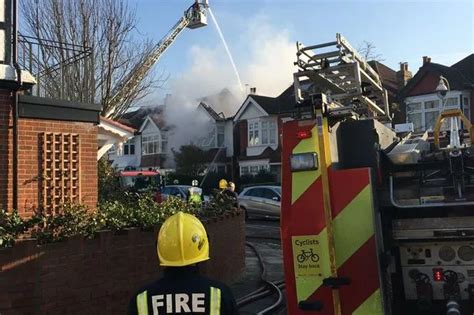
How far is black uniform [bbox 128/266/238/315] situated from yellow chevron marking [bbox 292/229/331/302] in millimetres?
1284

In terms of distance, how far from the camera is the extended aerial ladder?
21.1m

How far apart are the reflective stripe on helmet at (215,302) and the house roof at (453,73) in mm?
32642

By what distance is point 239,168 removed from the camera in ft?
142

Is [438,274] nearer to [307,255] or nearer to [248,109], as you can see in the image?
[307,255]

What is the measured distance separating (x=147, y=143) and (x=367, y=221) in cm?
4937

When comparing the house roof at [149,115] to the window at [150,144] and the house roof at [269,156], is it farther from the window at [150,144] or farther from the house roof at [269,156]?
the house roof at [269,156]

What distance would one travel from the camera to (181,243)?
252 cm

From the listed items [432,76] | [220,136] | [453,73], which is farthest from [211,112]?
[453,73]

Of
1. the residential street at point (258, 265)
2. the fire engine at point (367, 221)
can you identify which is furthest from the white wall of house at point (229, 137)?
the fire engine at point (367, 221)

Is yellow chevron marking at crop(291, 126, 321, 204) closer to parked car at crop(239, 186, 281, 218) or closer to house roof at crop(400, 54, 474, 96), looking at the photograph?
parked car at crop(239, 186, 281, 218)

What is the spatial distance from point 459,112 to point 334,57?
47.2 inches

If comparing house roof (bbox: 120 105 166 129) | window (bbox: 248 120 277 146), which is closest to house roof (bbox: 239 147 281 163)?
window (bbox: 248 120 277 146)

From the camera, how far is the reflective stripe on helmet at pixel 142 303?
2498 millimetres

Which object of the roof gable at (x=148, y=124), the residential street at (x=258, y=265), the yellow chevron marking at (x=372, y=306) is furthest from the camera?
the roof gable at (x=148, y=124)
